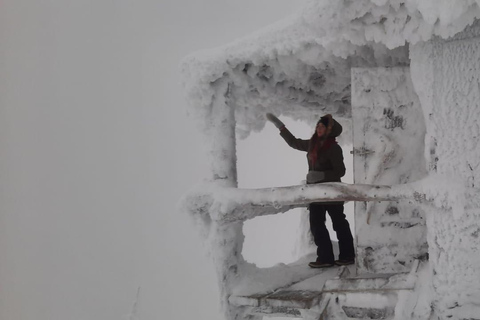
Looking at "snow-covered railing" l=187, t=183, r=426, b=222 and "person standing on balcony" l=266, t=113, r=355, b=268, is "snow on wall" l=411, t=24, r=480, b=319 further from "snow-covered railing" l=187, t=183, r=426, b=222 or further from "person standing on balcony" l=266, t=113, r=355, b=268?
"person standing on balcony" l=266, t=113, r=355, b=268

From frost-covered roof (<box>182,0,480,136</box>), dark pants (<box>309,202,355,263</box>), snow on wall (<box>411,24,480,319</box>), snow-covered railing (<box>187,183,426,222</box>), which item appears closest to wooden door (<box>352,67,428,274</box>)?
A: frost-covered roof (<box>182,0,480,136</box>)

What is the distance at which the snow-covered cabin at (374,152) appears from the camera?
144 inches

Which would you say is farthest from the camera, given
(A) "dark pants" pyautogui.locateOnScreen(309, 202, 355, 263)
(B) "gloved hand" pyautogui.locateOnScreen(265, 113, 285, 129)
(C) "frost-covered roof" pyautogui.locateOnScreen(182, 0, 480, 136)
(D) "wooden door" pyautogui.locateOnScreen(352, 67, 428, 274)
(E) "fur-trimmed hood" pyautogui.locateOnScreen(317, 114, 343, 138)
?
(B) "gloved hand" pyautogui.locateOnScreen(265, 113, 285, 129)

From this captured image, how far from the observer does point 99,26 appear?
617 inches

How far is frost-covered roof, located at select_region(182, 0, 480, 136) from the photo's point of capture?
354 cm

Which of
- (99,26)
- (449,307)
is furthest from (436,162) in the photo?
(99,26)

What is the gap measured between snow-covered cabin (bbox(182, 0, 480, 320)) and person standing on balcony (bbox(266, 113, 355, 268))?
20 cm

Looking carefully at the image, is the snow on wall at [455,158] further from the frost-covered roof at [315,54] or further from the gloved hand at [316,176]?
the gloved hand at [316,176]

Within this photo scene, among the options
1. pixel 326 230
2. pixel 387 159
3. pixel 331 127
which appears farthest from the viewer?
pixel 326 230

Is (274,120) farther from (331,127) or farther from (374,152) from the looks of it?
(374,152)

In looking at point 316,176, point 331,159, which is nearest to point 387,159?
point 331,159

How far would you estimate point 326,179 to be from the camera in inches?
199

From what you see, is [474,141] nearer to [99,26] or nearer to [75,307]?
[99,26]

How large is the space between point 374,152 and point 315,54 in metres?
0.98
